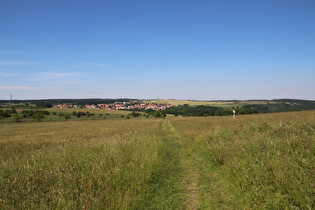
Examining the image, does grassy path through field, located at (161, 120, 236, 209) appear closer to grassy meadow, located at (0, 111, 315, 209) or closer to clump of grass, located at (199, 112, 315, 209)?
grassy meadow, located at (0, 111, 315, 209)

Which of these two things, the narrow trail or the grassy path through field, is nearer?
the grassy path through field

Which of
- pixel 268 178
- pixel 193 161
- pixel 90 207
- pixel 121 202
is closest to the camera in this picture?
pixel 90 207

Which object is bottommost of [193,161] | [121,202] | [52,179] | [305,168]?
[193,161]

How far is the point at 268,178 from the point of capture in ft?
12.6

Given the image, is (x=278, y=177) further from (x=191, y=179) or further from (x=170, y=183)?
(x=170, y=183)

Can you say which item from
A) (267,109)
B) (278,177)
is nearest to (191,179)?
(278,177)

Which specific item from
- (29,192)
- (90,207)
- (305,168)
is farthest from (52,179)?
(305,168)

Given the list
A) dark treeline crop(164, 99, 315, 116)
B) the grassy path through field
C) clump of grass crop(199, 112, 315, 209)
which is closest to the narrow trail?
the grassy path through field

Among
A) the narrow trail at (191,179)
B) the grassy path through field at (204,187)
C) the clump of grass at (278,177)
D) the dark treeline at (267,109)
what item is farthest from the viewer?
the dark treeline at (267,109)

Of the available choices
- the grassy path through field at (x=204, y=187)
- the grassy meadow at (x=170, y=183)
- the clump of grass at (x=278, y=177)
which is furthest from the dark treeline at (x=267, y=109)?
the grassy meadow at (x=170, y=183)

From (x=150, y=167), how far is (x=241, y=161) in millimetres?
2838

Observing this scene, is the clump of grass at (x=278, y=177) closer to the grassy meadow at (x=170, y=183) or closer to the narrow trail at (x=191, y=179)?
the grassy meadow at (x=170, y=183)

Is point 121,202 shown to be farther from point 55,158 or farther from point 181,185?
point 55,158

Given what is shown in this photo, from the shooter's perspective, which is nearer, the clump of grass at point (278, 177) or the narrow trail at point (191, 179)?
the clump of grass at point (278, 177)
